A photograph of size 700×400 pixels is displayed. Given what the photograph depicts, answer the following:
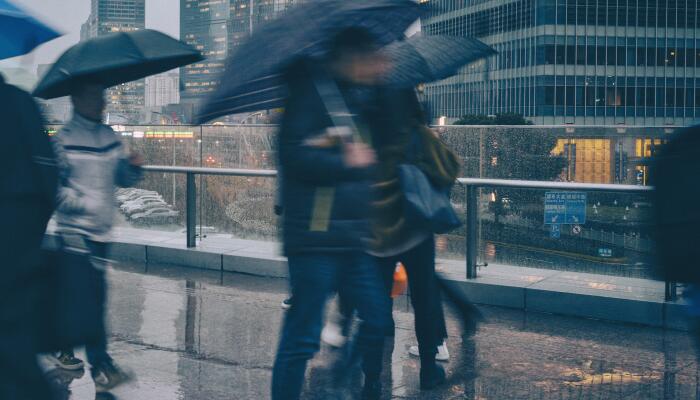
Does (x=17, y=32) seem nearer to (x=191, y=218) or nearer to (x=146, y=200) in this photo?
(x=191, y=218)

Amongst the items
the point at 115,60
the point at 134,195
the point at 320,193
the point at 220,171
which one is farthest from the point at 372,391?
the point at 134,195

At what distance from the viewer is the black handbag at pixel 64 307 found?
291 centimetres

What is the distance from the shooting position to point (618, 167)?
11359mm

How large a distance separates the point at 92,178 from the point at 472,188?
403cm

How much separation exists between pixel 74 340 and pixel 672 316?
539cm

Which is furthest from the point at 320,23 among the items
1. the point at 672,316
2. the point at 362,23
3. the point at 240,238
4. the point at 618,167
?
the point at 618,167

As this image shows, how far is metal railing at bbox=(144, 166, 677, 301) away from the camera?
741 cm

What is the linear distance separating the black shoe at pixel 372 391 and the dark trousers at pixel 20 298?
2522 mm

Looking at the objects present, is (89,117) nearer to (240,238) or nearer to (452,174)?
(452,174)

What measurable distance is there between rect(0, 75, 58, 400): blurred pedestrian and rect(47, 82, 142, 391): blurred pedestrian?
2103 mm

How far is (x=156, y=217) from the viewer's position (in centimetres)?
1106

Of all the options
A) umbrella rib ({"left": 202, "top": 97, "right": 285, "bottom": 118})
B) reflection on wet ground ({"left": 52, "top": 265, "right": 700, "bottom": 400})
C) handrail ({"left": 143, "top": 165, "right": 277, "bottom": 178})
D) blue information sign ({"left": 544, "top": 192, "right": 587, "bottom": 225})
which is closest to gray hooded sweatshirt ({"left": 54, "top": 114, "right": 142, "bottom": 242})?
reflection on wet ground ({"left": 52, "top": 265, "right": 700, "bottom": 400})

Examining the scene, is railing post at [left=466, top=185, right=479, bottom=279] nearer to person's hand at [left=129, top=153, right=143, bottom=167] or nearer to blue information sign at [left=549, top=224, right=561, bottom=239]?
blue information sign at [left=549, top=224, right=561, bottom=239]

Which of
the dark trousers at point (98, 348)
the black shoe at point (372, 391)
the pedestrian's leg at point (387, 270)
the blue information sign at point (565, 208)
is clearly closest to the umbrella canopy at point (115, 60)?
the dark trousers at point (98, 348)
